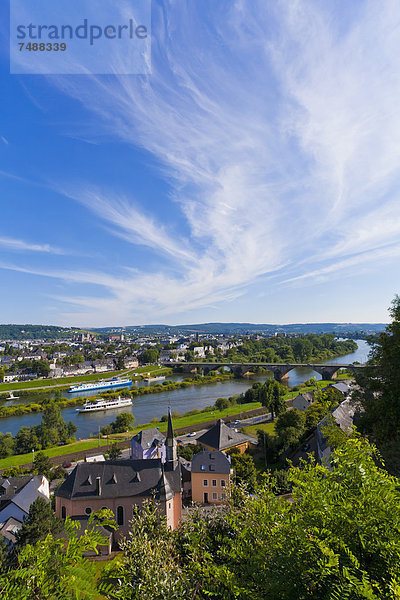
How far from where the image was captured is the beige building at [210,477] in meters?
17.6

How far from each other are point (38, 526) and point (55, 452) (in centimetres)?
1661

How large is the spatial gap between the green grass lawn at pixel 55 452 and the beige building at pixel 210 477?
12.3 meters

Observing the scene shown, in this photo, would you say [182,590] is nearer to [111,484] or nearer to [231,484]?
[231,484]

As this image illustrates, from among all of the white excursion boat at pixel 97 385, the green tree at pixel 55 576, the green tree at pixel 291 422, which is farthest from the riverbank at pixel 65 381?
the green tree at pixel 55 576

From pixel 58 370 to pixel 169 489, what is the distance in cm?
6307

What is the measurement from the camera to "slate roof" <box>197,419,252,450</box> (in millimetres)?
21812

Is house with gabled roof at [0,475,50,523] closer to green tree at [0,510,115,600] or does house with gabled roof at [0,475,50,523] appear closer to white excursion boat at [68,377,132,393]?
green tree at [0,510,115,600]

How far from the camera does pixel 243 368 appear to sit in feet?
217

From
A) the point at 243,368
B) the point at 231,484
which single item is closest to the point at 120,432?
the point at 231,484

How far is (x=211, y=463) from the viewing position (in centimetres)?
1791

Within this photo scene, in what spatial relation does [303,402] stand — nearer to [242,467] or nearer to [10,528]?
[242,467]

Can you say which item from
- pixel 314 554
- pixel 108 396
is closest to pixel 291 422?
pixel 314 554

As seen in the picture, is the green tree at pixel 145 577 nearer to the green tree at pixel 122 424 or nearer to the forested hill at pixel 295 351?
the green tree at pixel 122 424

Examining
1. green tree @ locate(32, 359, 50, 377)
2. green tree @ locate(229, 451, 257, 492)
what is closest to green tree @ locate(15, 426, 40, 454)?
green tree @ locate(229, 451, 257, 492)
